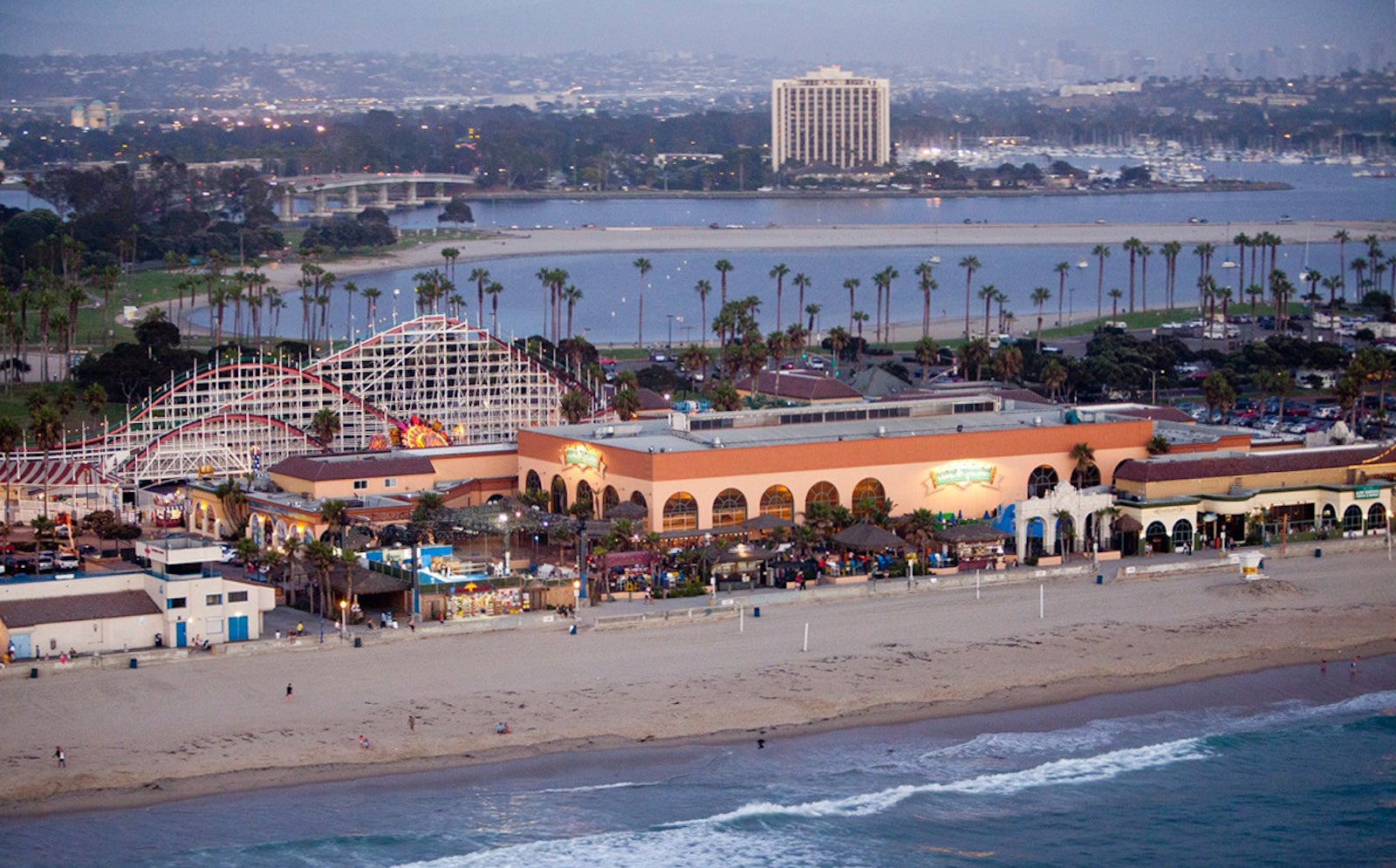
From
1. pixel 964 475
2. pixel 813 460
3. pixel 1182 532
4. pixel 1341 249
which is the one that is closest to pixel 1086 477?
pixel 1182 532

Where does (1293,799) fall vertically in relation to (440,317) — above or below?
below

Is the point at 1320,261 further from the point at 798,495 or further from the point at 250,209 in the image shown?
the point at 798,495

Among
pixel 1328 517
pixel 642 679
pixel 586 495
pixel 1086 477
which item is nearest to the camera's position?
pixel 642 679

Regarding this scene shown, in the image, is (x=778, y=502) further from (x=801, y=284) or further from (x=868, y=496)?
(x=801, y=284)

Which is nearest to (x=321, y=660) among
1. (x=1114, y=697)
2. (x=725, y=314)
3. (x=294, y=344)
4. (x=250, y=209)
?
(x=1114, y=697)

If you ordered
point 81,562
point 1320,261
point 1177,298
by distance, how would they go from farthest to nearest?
point 1320,261, point 1177,298, point 81,562

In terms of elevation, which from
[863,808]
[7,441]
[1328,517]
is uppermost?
[7,441]
